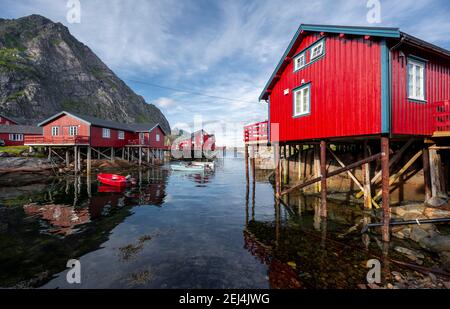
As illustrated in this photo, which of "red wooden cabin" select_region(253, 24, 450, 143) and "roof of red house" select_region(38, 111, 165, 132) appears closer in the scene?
"red wooden cabin" select_region(253, 24, 450, 143)

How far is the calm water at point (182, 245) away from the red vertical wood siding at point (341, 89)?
16.9 feet

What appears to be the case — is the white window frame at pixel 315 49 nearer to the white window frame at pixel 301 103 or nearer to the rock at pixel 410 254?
the white window frame at pixel 301 103

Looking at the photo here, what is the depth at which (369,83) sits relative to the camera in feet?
32.2

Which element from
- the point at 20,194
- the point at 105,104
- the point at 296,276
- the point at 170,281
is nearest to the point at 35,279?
the point at 170,281

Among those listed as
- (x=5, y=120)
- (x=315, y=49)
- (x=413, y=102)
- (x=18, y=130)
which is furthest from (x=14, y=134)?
(x=413, y=102)

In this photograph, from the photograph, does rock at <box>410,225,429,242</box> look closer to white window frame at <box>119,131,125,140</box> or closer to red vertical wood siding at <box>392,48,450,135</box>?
red vertical wood siding at <box>392,48,450,135</box>

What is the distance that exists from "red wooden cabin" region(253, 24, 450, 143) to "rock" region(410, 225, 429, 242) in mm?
4221

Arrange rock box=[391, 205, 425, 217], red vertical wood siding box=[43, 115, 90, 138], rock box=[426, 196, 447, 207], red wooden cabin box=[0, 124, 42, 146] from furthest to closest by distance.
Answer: red wooden cabin box=[0, 124, 42, 146]
red vertical wood siding box=[43, 115, 90, 138]
rock box=[391, 205, 425, 217]
rock box=[426, 196, 447, 207]

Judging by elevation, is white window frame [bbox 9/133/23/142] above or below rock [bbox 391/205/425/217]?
above

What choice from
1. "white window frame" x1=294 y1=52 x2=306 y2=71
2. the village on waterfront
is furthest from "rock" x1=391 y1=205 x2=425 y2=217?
"white window frame" x1=294 y1=52 x2=306 y2=71

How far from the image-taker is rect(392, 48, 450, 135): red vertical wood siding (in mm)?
9578

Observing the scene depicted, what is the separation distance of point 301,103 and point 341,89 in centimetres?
295
